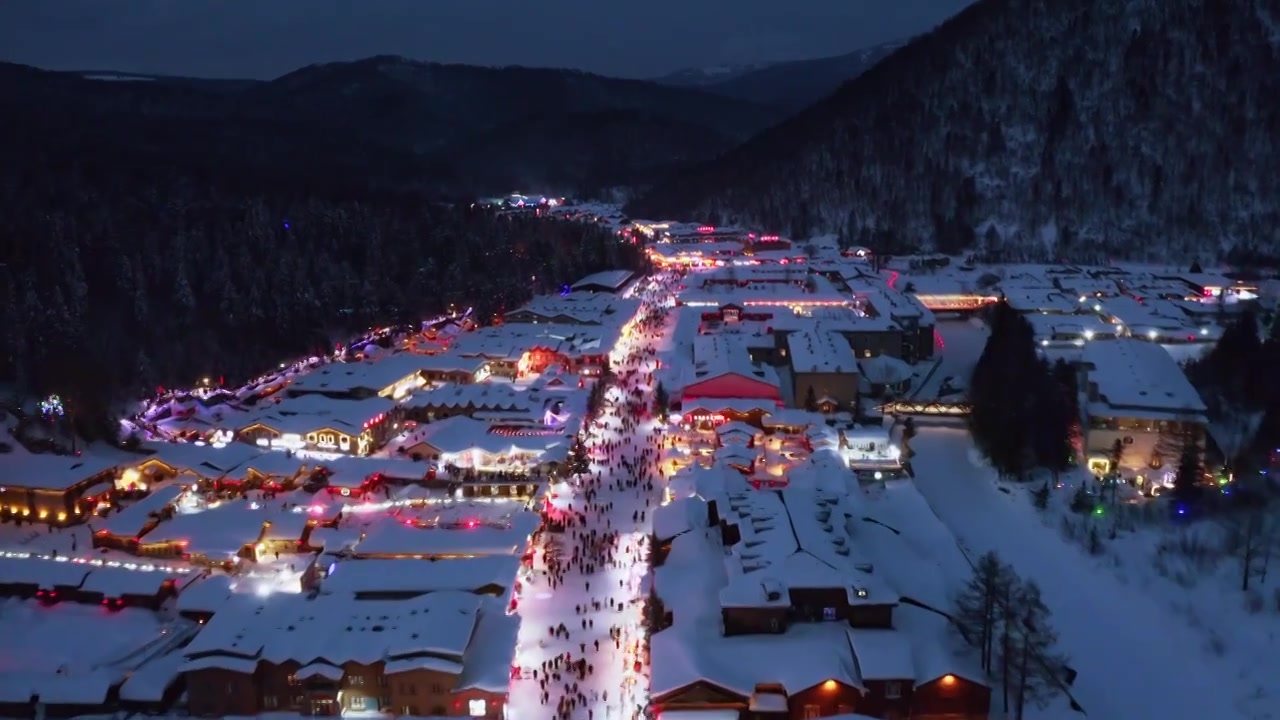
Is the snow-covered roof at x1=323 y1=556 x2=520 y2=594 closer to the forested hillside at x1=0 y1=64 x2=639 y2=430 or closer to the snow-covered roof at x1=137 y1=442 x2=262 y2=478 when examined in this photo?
the snow-covered roof at x1=137 y1=442 x2=262 y2=478

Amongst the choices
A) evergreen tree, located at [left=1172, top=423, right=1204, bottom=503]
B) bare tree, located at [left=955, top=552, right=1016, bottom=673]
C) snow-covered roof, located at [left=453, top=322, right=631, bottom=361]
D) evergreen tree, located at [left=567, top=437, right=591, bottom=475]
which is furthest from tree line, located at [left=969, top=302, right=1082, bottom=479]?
snow-covered roof, located at [left=453, top=322, right=631, bottom=361]

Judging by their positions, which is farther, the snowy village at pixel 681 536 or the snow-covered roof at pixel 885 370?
the snow-covered roof at pixel 885 370

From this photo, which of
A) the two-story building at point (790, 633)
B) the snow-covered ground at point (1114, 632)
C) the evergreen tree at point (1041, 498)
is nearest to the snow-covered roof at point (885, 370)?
the snow-covered ground at point (1114, 632)

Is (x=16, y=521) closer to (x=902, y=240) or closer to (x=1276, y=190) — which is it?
(x=902, y=240)

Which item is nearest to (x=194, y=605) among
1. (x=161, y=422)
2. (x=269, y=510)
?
(x=269, y=510)

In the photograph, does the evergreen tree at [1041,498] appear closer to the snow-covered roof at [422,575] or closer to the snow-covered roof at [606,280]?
the snow-covered roof at [422,575]

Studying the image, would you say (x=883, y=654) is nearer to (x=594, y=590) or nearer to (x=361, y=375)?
(x=594, y=590)
